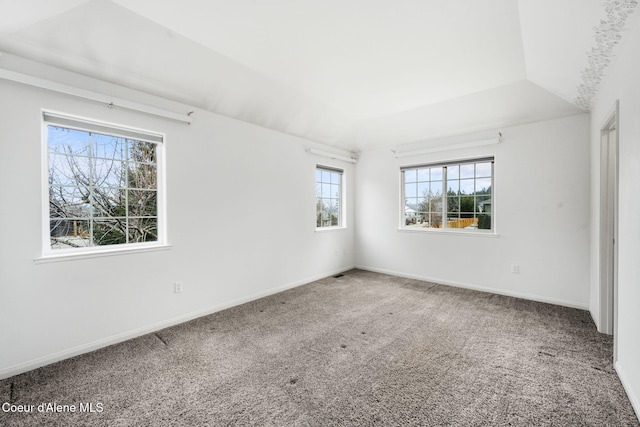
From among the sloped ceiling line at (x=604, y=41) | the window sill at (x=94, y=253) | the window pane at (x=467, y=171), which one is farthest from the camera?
the window pane at (x=467, y=171)

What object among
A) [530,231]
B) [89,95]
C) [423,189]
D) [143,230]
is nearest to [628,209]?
[530,231]

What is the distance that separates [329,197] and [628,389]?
4188mm

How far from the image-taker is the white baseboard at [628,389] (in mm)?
1671

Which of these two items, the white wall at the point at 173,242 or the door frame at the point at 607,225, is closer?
A: the white wall at the point at 173,242

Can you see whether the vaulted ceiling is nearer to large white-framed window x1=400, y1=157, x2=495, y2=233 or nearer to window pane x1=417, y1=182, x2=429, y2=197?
large white-framed window x1=400, y1=157, x2=495, y2=233

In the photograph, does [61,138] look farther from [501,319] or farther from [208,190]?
[501,319]

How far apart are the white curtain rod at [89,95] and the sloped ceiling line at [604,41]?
3526 millimetres

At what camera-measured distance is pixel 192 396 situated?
1.88 m

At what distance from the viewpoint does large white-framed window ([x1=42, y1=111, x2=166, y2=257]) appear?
2422mm

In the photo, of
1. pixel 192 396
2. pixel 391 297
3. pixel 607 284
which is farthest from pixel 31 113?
pixel 607 284

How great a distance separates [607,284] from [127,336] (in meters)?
4.75

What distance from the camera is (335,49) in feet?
8.48

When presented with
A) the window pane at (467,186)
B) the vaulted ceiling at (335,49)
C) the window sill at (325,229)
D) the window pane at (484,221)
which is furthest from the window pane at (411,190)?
the vaulted ceiling at (335,49)

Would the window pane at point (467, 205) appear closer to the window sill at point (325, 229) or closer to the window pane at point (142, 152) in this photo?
the window sill at point (325, 229)
